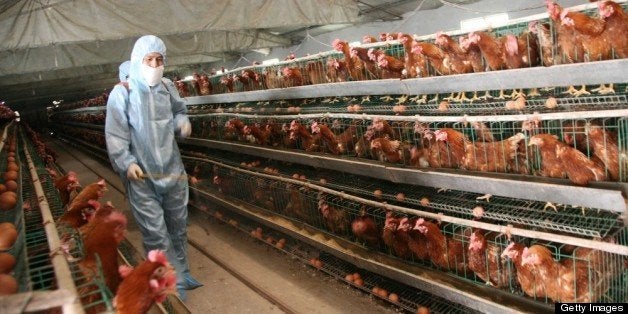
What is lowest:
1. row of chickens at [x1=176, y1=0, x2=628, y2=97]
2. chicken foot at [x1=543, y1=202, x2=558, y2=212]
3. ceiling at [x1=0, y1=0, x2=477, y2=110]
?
chicken foot at [x1=543, y1=202, x2=558, y2=212]

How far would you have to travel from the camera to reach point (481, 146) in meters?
3.28

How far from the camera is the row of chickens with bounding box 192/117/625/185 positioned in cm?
265

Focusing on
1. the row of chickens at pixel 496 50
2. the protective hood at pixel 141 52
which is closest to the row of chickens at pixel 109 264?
the protective hood at pixel 141 52

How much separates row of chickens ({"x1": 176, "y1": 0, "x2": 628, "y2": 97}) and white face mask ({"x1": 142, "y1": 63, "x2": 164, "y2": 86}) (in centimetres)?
188

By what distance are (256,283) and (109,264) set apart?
7.80 ft

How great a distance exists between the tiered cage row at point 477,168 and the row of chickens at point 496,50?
0.08 metres

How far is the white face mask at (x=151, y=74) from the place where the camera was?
3730 millimetres

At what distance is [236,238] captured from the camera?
5.98m

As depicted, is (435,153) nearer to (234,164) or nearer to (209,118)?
(234,164)

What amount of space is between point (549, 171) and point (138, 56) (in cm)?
347

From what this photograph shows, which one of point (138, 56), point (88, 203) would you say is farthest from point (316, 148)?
point (88, 203)

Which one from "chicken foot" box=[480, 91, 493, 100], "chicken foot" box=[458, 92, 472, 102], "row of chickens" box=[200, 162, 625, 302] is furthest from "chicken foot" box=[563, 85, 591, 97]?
"row of chickens" box=[200, 162, 625, 302]

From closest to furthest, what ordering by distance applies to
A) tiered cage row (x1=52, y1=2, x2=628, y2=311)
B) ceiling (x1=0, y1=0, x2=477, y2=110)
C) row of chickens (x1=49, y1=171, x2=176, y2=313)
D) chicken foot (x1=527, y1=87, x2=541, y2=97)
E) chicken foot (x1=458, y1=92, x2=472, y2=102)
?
row of chickens (x1=49, y1=171, x2=176, y2=313)
tiered cage row (x1=52, y1=2, x2=628, y2=311)
chicken foot (x1=527, y1=87, x2=541, y2=97)
chicken foot (x1=458, y1=92, x2=472, y2=102)
ceiling (x1=0, y1=0, x2=477, y2=110)

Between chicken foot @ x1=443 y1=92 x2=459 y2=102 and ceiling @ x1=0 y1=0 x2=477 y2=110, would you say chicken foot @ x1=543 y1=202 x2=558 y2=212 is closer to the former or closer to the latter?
chicken foot @ x1=443 y1=92 x2=459 y2=102
